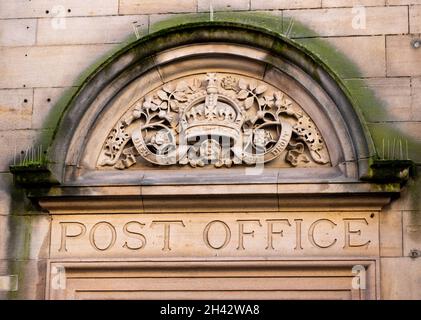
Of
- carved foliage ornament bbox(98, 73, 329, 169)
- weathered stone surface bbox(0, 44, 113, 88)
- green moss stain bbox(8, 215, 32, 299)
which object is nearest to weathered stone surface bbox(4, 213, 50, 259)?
green moss stain bbox(8, 215, 32, 299)

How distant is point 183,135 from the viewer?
1203cm

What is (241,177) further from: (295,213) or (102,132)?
(102,132)

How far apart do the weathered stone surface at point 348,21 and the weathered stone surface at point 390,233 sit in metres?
1.88

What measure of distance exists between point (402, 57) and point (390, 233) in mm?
1800

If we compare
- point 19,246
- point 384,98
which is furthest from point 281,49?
point 19,246

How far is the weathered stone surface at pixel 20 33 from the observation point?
12578 millimetres

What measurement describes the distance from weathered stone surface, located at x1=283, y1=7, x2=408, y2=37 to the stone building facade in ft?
0.05

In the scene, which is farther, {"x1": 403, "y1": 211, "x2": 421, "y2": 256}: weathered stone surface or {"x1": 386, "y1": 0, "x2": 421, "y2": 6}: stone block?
{"x1": 386, "y1": 0, "x2": 421, "y2": 6}: stone block

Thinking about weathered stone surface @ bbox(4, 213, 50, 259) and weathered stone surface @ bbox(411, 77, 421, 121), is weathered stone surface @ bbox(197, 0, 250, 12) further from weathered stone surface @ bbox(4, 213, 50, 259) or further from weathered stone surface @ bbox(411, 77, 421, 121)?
weathered stone surface @ bbox(4, 213, 50, 259)

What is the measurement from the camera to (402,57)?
1195 cm

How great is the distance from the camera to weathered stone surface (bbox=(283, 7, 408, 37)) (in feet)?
39.5

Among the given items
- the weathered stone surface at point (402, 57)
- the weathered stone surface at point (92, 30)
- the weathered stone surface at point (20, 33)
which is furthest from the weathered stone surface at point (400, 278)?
the weathered stone surface at point (20, 33)
